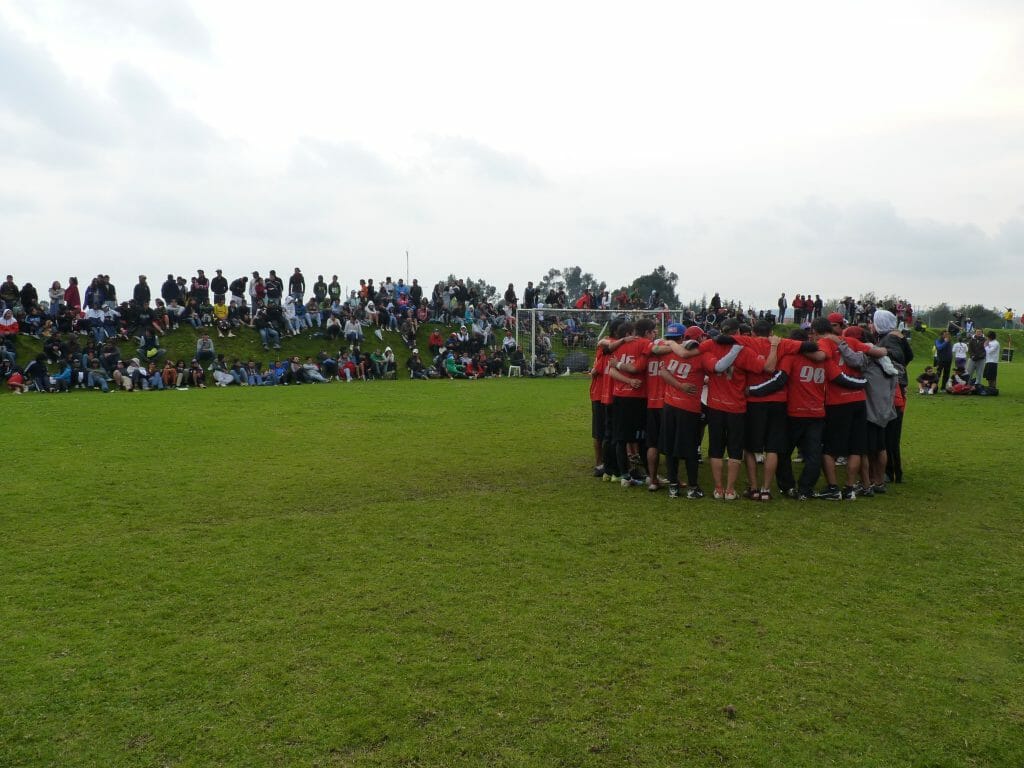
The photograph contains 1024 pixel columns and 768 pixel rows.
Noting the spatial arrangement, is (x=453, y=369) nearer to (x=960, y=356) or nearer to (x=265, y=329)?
(x=265, y=329)

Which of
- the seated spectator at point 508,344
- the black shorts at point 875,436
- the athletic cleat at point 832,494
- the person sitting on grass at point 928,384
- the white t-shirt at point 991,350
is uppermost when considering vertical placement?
the seated spectator at point 508,344

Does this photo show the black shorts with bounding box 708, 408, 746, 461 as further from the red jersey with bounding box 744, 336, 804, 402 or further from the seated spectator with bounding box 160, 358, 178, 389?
the seated spectator with bounding box 160, 358, 178, 389

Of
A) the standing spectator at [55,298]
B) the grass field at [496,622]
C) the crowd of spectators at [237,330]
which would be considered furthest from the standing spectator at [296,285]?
the grass field at [496,622]

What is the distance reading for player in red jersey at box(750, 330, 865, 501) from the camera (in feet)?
26.8

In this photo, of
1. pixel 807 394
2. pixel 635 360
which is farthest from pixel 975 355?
pixel 635 360

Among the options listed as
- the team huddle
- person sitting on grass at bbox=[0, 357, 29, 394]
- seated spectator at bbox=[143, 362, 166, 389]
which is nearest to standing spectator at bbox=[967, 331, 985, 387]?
the team huddle

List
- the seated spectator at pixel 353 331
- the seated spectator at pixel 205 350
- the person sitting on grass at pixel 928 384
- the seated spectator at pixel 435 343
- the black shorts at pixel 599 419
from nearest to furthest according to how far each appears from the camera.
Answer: the black shorts at pixel 599 419
the person sitting on grass at pixel 928 384
the seated spectator at pixel 205 350
the seated spectator at pixel 353 331
the seated spectator at pixel 435 343

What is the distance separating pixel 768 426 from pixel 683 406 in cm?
97

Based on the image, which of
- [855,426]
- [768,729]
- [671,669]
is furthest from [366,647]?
[855,426]

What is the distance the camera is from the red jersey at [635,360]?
8.66 meters

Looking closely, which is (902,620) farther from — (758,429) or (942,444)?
(942,444)

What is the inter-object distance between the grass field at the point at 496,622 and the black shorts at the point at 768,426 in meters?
0.79

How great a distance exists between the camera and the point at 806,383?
8188 millimetres

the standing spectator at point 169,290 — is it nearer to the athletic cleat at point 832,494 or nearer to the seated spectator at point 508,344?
the seated spectator at point 508,344
